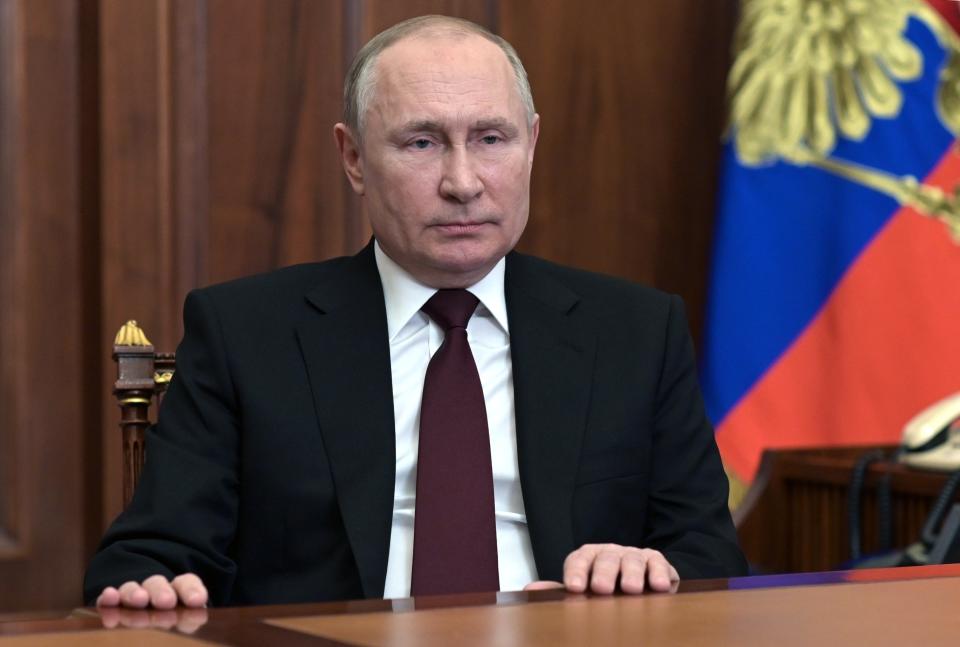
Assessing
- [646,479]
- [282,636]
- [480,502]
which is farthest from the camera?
[646,479]

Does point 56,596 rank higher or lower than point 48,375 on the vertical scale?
lower

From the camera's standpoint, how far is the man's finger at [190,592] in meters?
1.49

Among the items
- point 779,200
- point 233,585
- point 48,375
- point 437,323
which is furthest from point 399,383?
point 779,200

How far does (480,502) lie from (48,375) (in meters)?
1.76

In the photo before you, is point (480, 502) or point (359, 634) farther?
point (480, 502)

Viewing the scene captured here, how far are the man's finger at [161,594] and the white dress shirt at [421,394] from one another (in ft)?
1.73

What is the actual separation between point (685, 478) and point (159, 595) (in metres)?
0.91

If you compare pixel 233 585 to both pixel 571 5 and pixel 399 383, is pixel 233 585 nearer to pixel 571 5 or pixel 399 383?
pixel 399 383

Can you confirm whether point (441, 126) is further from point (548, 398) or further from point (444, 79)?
point (548, 398)

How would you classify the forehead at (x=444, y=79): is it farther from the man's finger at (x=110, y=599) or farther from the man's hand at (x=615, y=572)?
the man's finger at (x=110, y=599)

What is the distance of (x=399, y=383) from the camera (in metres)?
2.13

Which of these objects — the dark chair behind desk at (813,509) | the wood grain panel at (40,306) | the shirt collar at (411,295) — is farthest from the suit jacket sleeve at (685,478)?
the wood grain panel at (40,306)

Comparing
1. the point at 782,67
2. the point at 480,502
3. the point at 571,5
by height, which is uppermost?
the point at 571,5

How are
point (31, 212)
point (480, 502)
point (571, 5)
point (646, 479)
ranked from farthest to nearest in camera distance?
point (571, 5) < point (31, 212) < point (646, 479) < point (480, 502)
